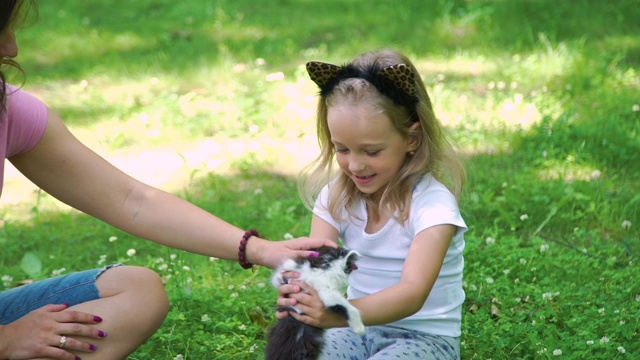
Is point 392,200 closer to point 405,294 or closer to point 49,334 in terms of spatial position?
point 405,294

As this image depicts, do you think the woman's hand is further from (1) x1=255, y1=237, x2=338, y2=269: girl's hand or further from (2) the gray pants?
(2) the gray pants

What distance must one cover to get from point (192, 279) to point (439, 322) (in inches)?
58.9

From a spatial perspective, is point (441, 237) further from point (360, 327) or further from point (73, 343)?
point (73, 343)

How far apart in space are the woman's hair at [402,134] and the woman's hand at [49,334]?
1.00 m

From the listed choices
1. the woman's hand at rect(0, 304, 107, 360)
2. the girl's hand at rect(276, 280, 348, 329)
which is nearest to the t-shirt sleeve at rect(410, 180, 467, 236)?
the girl's hand at rect(276, 280, 348, 329)

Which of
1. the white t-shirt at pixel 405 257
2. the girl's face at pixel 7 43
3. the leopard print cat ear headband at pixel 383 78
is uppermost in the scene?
the girl's face at pixel 7 43

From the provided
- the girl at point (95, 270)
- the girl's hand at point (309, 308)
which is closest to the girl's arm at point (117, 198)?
the girl at point (95, 270)

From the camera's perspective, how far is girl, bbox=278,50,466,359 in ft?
9.82

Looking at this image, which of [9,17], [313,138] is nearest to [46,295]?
[9,17]

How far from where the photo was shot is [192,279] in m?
4.18

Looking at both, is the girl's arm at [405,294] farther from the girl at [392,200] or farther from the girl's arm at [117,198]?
the girl's arm at [117,198]

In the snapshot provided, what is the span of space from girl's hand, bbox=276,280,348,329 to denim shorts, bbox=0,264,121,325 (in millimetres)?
862

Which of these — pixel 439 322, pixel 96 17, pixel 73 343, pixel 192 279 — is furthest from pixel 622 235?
pixel 96 17

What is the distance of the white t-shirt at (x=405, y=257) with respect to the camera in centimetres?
307
